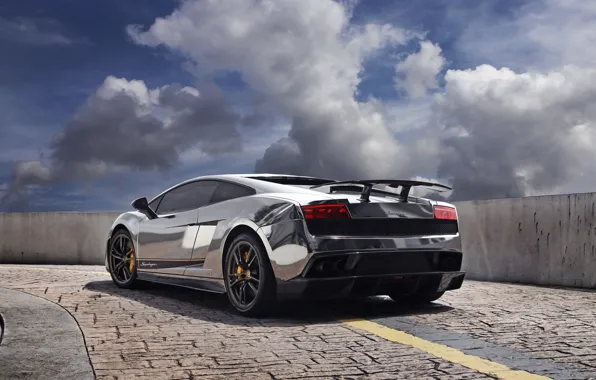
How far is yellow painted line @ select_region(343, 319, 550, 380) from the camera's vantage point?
395cm

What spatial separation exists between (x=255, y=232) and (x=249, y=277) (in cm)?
41

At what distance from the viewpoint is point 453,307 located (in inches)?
265

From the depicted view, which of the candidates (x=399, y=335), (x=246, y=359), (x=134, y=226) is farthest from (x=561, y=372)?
(x=134, y=226)

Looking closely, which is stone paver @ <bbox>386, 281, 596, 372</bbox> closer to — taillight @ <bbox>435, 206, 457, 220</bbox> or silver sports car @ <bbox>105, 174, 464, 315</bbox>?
silver sports car @ <bbox>105, 174, 464, 315</bbox>

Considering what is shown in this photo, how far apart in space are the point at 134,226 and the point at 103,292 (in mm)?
848

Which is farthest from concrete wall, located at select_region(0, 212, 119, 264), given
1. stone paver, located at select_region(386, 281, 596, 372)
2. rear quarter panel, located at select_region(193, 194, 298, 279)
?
stone paver, located at select_region(386, 281, 596, 372)

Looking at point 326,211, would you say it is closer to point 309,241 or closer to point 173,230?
point 309,241

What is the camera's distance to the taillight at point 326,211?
5758 mm

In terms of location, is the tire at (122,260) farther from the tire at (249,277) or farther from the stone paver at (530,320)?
the stone paver at (530,320)

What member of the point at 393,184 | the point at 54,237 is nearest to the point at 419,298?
the point at 393,184

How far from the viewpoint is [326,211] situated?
5.80m

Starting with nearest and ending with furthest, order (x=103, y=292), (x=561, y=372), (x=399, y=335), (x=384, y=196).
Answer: (x=561, y=372) < (x=399, y=335) < (x=384, y=196) < (x=103, y=292)

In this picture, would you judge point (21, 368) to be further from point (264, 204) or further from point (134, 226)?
point (134, 226)

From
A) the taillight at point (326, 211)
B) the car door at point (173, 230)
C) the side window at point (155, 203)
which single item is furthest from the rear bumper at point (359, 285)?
the side window at point (155, 203)
